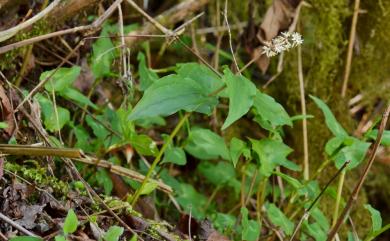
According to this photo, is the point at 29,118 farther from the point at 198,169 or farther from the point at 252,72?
the point at 252,72

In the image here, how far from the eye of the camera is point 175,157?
63.1 inches

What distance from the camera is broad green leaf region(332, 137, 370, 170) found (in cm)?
145

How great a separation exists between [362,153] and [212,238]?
39 cm

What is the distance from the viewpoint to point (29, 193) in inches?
49.2

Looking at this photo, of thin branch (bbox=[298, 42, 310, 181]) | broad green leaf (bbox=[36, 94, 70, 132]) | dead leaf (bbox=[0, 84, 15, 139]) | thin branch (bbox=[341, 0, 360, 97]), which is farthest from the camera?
thin branch (bbox=[341, 0, 360, 97])

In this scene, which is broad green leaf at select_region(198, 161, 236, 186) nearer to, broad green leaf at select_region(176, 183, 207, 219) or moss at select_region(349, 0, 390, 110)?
broad green leaf at select_region(176, 183, 207, 219)

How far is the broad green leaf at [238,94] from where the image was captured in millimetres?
1087

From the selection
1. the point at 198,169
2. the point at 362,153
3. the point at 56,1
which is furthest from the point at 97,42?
the point at 362,153

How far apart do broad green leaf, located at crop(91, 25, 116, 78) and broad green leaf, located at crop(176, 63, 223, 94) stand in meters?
0.43

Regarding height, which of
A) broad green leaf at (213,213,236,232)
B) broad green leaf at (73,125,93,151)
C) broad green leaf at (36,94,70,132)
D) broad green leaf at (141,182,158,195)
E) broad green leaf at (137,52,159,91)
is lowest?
broad green leaf at (213,213,236,232)

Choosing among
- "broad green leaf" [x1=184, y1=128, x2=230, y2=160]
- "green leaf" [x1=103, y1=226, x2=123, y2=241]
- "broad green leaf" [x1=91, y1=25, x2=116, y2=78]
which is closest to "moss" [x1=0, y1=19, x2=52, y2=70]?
"broad green leaf" [x1=91, y1=25, x2=116, y2=78]

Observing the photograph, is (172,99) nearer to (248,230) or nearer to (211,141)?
(248,230)

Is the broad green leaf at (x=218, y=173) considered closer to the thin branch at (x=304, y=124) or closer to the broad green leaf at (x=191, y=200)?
the broad green leaf at (x=191, y=200)

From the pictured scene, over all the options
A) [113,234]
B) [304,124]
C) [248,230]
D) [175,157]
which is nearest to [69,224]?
[113,234]
